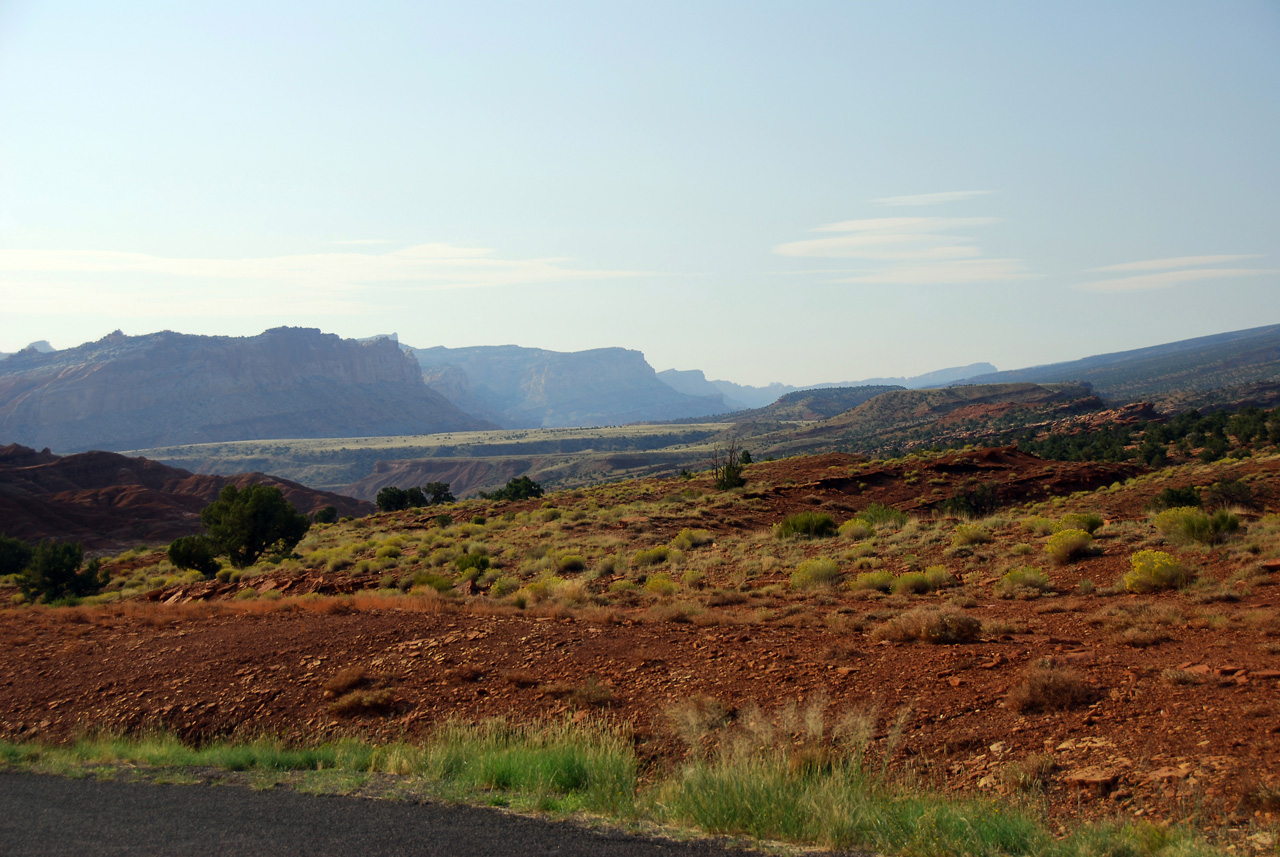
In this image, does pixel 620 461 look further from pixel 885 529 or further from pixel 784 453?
pixel 885 529

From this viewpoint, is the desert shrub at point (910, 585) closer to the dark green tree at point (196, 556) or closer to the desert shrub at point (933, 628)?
the desert shrub at point (933, 628)

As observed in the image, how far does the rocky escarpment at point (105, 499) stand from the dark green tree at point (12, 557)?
2509 centimetres

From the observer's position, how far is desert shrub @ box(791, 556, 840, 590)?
16.0 meters

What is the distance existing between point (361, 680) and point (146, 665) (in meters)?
4.43

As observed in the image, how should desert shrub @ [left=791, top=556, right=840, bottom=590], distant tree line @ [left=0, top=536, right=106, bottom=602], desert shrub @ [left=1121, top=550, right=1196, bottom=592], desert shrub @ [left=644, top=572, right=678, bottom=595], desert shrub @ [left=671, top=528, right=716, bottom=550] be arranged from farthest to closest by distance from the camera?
distant tree line @ [left=0, top=536, right=106, bottom=602]
desert shrub @ [left=671, top=528, right=716, bottom=550]
desert shrub @ [left=644, top=572, right=678, bottom=595]
desert shrub @ [left=791, top=556, right=840, bottom=590]
desert shrub @ [left=1121, top=550, right=1196, bottom=592]

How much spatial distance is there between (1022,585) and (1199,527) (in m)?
4.62

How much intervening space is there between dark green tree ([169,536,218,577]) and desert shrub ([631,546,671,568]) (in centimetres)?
1797

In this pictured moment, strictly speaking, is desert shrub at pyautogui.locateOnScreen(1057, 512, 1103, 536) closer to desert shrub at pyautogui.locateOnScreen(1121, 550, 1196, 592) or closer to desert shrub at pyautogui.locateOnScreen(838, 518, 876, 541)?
desert shrub at pyautogui.locateOnScreen(838, 518, 876, 541)

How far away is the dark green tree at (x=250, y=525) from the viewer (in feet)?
96.9

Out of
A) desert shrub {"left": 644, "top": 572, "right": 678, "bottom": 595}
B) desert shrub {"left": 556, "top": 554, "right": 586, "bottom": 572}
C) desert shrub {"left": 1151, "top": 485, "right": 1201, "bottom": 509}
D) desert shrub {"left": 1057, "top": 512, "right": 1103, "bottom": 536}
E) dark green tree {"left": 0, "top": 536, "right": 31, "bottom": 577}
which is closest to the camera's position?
desert shrub {"left": 644, "top": 572, "right": 678, "bottom": 595}

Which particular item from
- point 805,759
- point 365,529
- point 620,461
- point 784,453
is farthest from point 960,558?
point 620,461

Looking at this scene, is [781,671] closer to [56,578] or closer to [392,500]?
[56,578]

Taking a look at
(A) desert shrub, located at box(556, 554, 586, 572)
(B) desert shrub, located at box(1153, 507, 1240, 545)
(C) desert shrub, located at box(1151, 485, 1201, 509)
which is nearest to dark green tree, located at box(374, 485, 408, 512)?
(A) desert shrub, located at box(556, 554, 586, 572)

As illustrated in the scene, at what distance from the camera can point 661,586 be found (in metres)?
16.5
